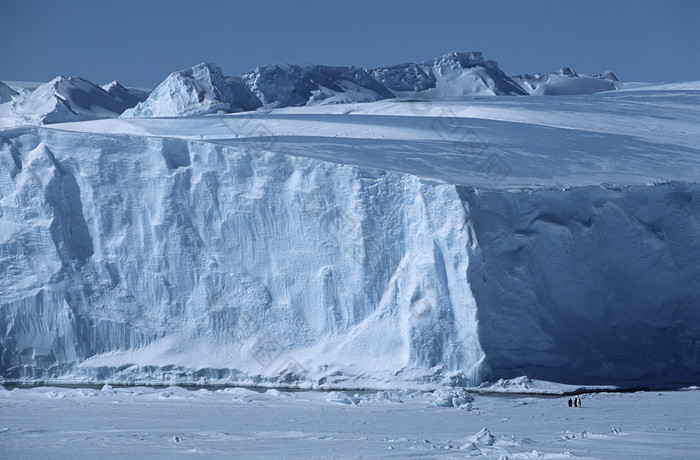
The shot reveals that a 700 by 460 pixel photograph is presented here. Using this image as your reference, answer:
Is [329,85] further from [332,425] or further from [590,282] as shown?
[332,425]

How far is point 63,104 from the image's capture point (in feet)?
114

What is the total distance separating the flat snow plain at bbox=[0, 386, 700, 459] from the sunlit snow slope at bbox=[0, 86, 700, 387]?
1.15 metres

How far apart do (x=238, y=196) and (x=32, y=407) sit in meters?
5.18

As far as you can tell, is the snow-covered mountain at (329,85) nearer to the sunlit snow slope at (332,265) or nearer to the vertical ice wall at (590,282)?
the sunlit snow slope at (332,265)

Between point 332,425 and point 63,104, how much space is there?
2697 centimetres

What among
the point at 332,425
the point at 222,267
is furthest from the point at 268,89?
the point at 332,425

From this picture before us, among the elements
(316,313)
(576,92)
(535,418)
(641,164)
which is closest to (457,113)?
(641,164)

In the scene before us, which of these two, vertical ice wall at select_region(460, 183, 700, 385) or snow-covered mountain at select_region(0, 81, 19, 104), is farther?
snow-covered mountain at select_region(0, 81, 19, 104)

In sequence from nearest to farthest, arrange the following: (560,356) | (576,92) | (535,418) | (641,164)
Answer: (535,418)
(560,356)
(641,164)
(576,92)

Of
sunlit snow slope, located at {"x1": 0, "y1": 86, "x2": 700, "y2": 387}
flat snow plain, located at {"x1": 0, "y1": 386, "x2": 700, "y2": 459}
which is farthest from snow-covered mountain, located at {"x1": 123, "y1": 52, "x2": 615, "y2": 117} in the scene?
flat snow plain, located at {"x1": 0, "y1": 386, "x2": 700, "y2": 459}

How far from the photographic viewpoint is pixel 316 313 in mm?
15250

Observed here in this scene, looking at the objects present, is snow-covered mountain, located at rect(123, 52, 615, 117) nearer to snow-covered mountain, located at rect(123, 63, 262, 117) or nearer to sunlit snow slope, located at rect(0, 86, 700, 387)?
snow-covered mountain, located at rect(123, 63, 262, 117)

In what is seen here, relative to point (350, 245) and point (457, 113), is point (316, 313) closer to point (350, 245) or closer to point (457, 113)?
point (350, 245)

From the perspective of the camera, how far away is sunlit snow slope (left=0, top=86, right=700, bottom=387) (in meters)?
14.6
